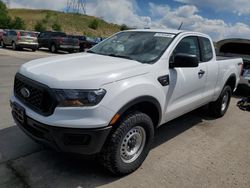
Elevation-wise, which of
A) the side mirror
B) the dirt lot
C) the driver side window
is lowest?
the dirt lot

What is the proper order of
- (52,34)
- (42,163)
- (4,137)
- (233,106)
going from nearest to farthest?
(42,163) < (4,137) < (233,106) < (52,34)

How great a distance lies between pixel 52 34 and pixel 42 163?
2197 centimetres

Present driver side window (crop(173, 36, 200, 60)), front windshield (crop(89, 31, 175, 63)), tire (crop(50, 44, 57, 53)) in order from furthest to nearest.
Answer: tire (crop(50, 44, 57, 53))
driver side window (crop(173, 36, 200, 60))
front windshield (crop(89, 31, 175, 63))

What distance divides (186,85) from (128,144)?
4.57ft

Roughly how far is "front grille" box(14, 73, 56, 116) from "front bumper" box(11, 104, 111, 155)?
0.16 m

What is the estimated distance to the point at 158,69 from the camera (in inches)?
139

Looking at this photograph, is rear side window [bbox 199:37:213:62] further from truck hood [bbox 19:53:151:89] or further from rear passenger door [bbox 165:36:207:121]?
truck hood [bbox 19:53:151:89]

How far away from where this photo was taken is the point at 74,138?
2836 millimetres

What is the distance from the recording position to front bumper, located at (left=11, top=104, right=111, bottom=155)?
278 cm

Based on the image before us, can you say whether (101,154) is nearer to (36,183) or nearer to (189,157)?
(36,183)

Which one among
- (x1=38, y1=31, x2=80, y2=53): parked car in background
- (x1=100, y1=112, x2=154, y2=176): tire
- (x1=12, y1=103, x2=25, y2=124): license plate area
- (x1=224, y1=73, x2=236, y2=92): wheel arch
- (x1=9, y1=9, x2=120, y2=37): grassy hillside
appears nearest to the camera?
(x1=100, y1=112, x2=154, y2=176): tire

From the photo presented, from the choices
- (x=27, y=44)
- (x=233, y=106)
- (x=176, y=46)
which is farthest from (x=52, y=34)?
(x=176, y=46)

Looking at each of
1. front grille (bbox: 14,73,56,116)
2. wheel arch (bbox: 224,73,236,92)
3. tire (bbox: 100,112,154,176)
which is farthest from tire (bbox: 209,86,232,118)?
front grille (bbox: 14,73,56,116)

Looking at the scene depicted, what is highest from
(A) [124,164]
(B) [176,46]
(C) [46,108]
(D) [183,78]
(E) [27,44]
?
(B) [176,46]
